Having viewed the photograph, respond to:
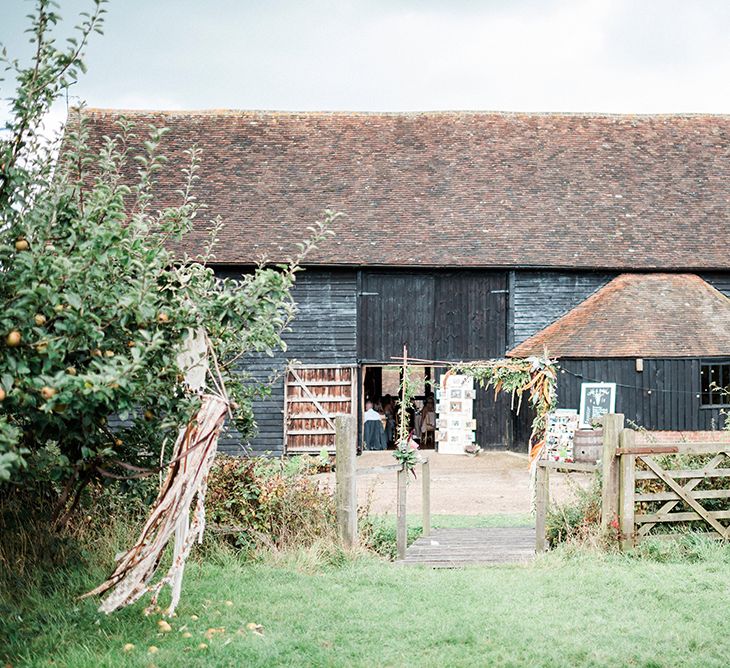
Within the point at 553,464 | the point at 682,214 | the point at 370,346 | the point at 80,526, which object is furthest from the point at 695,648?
the point at 682,214

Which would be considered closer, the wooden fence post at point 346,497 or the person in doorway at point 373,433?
the wooden fence post at point 346,497

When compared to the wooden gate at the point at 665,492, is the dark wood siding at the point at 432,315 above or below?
above

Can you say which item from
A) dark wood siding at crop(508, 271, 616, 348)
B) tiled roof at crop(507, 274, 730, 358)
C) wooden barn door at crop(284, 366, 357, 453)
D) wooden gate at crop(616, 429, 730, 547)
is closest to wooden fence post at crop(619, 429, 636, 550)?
wooden gate at crop(616, 429, 730, 547)

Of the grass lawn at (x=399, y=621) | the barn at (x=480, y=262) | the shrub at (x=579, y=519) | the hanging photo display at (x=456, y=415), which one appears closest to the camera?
the grass lawn at (x=399, y=621)

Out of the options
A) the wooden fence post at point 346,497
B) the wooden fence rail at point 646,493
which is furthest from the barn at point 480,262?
the wooden fence post at point 346,497

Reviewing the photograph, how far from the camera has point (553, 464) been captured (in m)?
10.8

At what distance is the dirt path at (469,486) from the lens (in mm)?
15438

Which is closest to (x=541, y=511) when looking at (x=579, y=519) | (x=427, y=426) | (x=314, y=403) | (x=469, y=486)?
(x=579, y=519)

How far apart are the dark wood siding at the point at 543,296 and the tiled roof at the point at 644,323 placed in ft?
0.74

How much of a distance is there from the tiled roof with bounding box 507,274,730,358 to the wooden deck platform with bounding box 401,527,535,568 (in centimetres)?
1074

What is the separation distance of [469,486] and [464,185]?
1059cm

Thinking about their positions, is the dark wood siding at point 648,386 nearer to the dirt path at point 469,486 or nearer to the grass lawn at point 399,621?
the dirt path at point 469,486

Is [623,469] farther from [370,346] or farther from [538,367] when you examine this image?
[370,346]

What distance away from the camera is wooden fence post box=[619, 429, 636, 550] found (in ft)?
32.5
